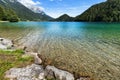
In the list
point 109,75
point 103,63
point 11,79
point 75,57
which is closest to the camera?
point 11,79

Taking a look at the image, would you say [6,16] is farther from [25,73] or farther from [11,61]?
[25,73]

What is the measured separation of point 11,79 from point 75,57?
12220 millimetres

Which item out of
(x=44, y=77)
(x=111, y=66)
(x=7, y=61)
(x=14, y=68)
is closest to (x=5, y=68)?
(x=14, y=68)

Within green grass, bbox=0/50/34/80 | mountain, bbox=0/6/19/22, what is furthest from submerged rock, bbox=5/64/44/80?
mountain, bbox=0/6/19/22

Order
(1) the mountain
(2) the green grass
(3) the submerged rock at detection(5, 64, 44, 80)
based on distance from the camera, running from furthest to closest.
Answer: (1) the mountain, (2) the green grass, (3) the submerged rock at detection(5, 64, 44, 80)

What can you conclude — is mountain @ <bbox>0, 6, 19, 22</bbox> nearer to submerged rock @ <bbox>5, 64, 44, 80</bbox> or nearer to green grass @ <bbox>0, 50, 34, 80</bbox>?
green grass @ <bbox>0, 50, 34, 80</bbox>

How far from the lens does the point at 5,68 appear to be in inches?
694

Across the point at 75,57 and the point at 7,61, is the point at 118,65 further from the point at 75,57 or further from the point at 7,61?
the point at 7,61

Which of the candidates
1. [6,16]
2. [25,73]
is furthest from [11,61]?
[6,16]

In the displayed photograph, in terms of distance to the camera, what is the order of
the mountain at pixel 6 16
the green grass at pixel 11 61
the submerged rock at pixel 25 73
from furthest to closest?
the mountain at pixel 6 16, the green grass at pixel 11 61, the submerged rock at pixel 25 73

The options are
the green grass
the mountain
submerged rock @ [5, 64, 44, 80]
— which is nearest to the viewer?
submerged rock @ [5, 64, 44, 80]

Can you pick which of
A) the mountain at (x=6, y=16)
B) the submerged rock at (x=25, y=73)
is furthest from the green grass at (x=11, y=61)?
the mountain at (x=6, y=16)

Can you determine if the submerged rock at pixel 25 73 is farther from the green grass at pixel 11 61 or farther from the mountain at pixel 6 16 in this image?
the mountain at pixel 6 16

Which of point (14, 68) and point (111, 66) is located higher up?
point (14, 68)
